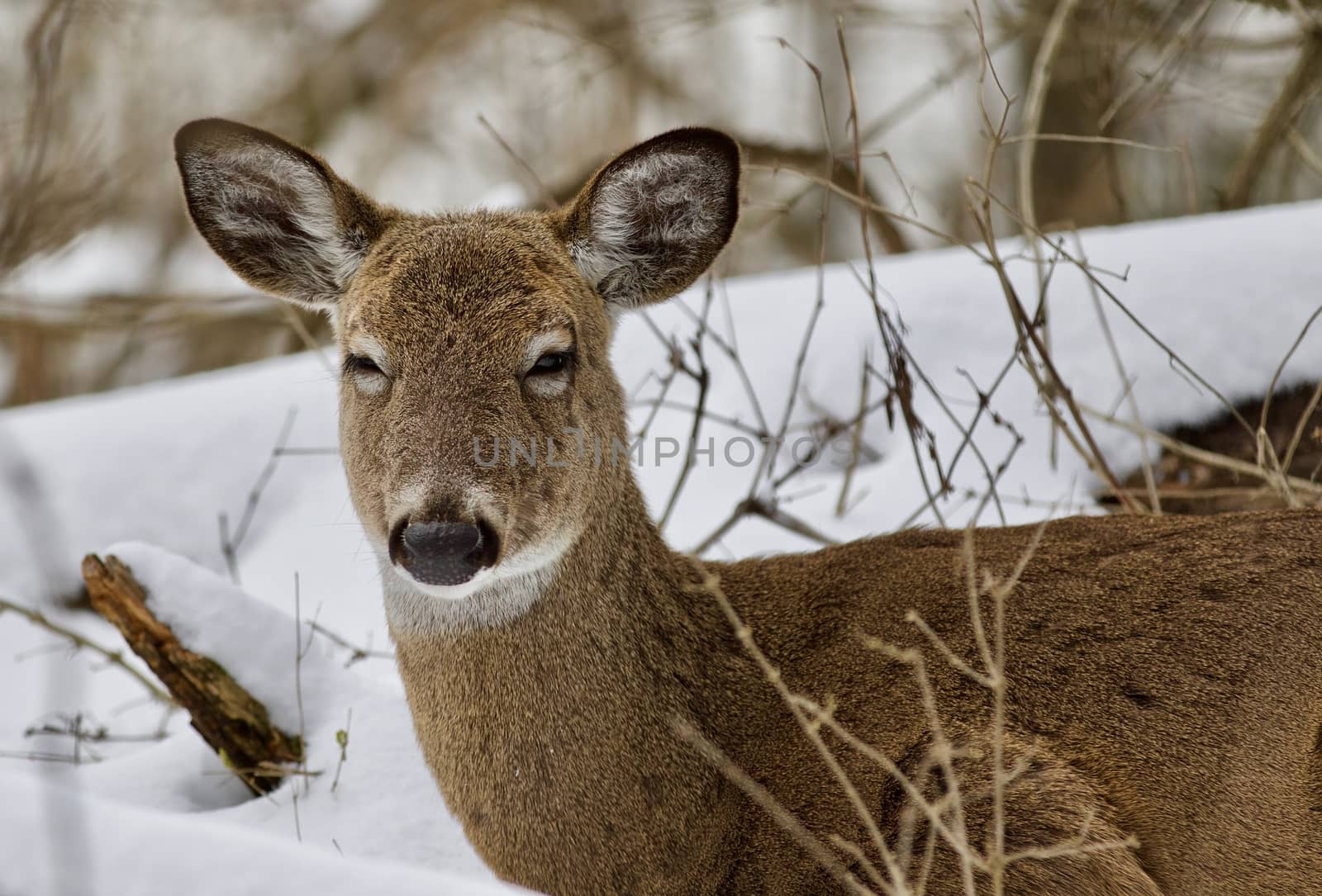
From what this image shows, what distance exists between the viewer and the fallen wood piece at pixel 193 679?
4.22 metres

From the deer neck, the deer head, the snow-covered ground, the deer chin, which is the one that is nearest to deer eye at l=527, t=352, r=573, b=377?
the deer head

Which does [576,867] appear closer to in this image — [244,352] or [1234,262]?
[1234,262]

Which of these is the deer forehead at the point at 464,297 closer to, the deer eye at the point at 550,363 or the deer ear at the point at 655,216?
the deer eye at the point at 550,363

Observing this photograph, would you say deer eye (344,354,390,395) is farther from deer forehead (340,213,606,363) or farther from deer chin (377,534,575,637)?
deer chin (377,534,575,637)

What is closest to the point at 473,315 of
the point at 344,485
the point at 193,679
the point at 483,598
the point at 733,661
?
the point at 483,598

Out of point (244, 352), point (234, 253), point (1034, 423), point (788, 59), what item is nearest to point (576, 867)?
point (234, 253)

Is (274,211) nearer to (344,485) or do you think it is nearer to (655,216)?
(655,216)

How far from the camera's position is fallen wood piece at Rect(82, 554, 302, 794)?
4.22 meters

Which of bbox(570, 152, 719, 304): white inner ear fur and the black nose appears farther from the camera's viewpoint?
bbox(570, 152, 719, 304): white inner ear fur

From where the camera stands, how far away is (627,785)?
3.39 meters

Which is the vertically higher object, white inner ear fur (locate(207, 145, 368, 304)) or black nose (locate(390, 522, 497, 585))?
white inner ear fur (locate(207, 145, 368, 304))

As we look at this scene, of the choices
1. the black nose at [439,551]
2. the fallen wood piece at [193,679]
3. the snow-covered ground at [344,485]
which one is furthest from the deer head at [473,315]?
the fallen wood piece at [193,679]

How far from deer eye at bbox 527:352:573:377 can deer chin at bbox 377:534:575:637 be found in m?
0.41

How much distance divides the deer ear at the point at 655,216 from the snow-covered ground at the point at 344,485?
1064mm
